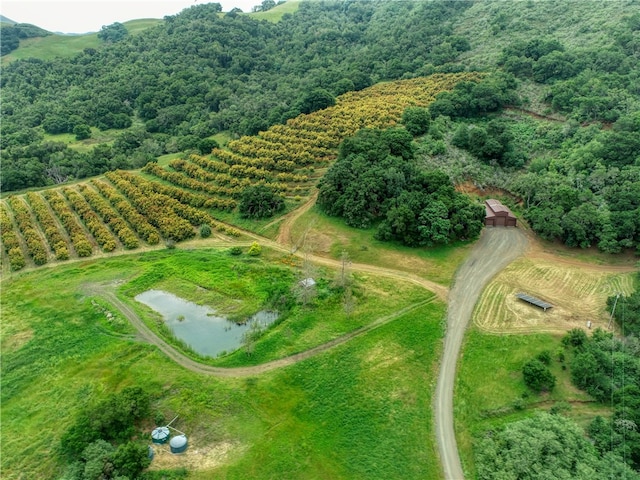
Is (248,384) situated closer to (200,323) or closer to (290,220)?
(200,323)

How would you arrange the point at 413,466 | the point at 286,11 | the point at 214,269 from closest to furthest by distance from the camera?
the point at 413,466
the point at 214,269
the point at 286,11

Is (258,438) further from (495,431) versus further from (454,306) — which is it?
(454,306)

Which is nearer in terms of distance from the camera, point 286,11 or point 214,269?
point 214,269

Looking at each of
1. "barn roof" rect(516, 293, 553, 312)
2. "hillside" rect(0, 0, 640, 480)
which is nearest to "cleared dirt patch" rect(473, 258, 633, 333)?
"hillside" rect(0, 0, 640, 480)

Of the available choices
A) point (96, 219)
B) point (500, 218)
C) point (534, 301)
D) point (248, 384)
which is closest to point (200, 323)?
point (248, 384)

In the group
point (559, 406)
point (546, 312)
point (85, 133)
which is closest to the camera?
point (559, 406)

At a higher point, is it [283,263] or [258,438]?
[283,263]

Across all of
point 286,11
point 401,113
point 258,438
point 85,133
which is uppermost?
point 286,11

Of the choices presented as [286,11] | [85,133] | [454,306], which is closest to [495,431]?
[454,306]
